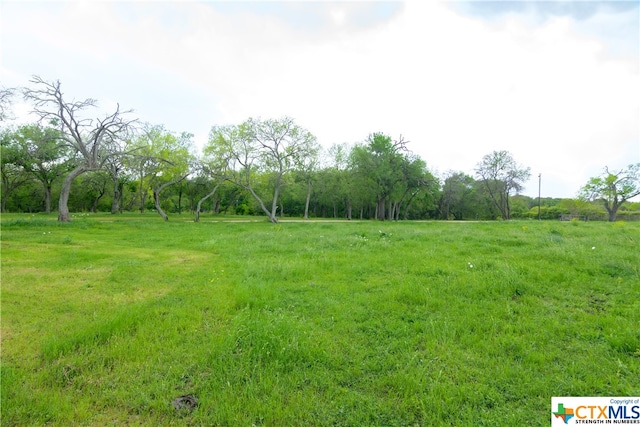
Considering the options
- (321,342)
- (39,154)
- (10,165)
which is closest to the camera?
(321,342)

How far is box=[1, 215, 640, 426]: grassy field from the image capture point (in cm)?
278

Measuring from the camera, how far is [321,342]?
384 cm

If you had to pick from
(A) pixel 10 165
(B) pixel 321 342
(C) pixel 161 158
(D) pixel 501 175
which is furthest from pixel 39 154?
(D) pixel 501 175

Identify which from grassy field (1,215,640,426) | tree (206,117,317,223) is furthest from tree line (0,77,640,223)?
grassy field (1,215,640,426)

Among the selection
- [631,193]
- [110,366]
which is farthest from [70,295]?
[631,193]

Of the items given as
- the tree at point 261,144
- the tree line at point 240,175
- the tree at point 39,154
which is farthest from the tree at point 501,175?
the tree at point 39,154

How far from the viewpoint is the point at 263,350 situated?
3.56 m

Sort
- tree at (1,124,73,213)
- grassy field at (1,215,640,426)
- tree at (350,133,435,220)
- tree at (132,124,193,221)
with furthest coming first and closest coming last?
tree at (350,133,435,220) → tree at (132,124,193,221) → tree at (1,124,73,213) → grassy field at (1,215,640,426)

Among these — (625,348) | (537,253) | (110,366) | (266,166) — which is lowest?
(110,366)

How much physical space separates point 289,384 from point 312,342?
2.44 feet

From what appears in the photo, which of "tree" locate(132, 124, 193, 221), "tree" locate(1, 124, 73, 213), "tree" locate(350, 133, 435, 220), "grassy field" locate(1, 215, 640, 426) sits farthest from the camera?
"tree" locate(350, 133, 435, 220)

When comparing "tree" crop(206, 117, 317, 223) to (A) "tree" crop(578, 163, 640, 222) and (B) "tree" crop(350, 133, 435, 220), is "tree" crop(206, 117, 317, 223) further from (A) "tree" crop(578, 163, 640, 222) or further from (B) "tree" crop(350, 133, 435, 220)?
(A) "tree" crop(578, 163, 640, 222)

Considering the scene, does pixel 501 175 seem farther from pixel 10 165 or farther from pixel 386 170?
pixel 10 165

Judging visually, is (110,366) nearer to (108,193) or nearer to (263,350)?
(263,350)
